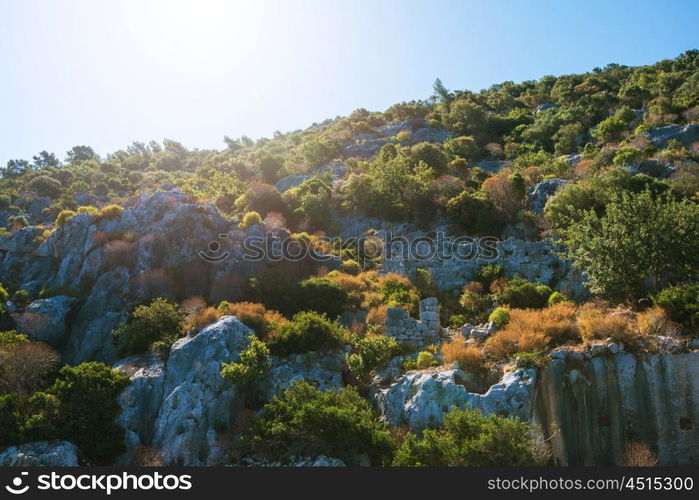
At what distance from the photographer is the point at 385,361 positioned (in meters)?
21.1

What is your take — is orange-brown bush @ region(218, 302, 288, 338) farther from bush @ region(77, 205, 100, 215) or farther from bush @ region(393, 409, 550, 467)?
bush @ region(77, 205, 100, 215)

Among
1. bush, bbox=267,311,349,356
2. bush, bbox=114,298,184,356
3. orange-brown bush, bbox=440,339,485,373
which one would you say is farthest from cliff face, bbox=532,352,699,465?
bush, bbox=114,298,184,356

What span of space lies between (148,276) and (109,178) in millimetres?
48802

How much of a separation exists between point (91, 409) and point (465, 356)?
14264 mm

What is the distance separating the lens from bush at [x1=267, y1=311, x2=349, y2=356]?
853 inches

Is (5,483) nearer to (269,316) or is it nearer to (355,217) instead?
(269,316)

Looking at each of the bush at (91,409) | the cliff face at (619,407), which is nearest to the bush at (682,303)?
the cliff face at (619,407)

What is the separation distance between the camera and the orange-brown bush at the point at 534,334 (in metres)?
18.5

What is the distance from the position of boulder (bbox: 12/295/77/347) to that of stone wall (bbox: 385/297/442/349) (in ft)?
56.2

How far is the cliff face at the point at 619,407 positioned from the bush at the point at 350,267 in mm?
15433

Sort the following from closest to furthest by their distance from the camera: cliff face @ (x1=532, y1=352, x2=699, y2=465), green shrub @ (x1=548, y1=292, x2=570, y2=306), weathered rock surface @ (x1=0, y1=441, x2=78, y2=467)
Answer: weathered rock surface @ (x1=0, y1=441, x2=78, y2=467), cliff face @ (x1=532, y1=352, x2=699, y2=465), green shrub @ (x1=548, y1=292, x2=570, y2=306)

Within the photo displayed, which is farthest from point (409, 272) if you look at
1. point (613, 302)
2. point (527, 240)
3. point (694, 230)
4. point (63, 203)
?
point (63, 203)

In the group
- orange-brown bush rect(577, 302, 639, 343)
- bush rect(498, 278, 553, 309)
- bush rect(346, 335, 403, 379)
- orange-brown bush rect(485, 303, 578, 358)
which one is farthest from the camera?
bush rect(498, 278, 553, 309)

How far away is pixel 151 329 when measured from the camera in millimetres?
23031
